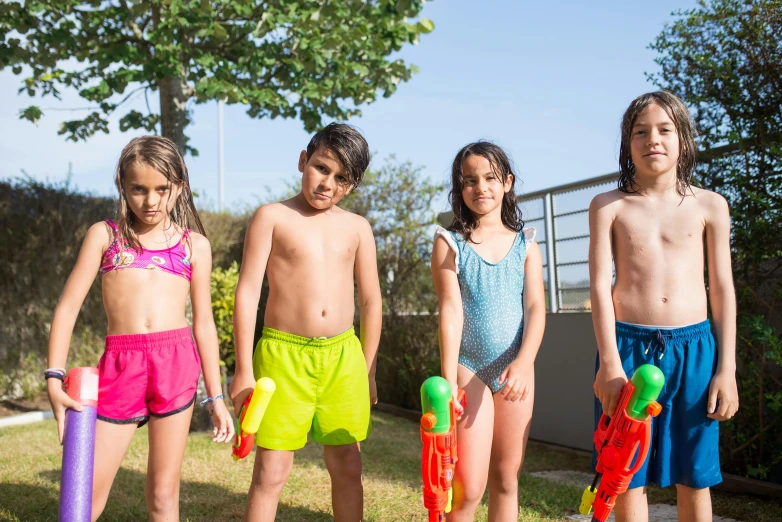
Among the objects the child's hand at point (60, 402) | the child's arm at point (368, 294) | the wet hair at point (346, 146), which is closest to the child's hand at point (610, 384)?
the child's arm at point (368, 294)

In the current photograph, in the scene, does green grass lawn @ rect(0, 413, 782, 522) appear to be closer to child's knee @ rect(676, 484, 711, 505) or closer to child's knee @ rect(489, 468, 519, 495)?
child's knee @ rect(489, 468, 519, 495)

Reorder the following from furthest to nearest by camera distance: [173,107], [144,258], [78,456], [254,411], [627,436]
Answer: [173,107] → [144,258] → [254,411] → [627,436] → [78,456]

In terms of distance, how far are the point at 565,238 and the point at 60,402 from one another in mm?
4511

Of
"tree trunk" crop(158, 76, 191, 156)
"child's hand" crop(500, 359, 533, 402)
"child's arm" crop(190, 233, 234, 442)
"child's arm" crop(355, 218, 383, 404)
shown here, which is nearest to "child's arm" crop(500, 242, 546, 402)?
"child's hand" crop(500, 359, 533, 402)

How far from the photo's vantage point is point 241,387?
2.60 m

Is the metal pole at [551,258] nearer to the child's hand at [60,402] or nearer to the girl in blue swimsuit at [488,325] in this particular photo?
the girl in blue swimsuit at [488,325]

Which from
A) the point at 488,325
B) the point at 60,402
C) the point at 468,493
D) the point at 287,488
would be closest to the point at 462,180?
the point at 488,325

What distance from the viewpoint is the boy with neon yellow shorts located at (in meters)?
2.66

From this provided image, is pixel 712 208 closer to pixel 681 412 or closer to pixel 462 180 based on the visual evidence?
pixel 681 412

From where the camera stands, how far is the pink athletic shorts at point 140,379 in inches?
102

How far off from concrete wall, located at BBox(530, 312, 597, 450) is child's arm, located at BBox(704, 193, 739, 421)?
296cm

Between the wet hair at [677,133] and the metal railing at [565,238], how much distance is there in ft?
9.22

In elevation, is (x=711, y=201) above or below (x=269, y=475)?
above

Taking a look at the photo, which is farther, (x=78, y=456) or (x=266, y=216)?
(x=266, y=216)
